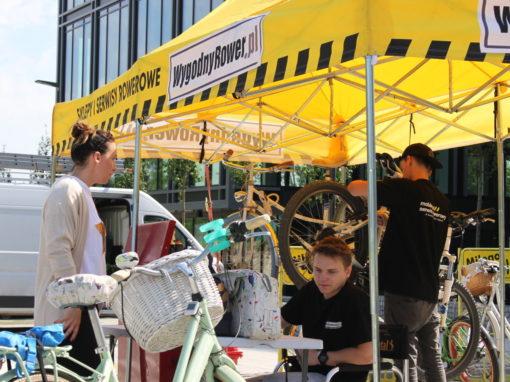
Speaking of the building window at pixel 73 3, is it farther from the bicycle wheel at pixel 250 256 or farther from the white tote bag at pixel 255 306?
the white tote bag at pixel 255 306

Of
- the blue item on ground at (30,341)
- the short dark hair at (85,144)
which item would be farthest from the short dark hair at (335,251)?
the blue item on ground at (30,341)

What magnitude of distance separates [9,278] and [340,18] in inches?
399

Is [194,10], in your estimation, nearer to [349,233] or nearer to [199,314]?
[349,233]

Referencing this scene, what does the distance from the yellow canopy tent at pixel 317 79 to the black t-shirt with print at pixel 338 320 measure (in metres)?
0.44

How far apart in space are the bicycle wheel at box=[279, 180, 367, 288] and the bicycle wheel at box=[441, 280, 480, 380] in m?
1.24

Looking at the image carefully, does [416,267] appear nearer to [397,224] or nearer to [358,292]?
[397,224]

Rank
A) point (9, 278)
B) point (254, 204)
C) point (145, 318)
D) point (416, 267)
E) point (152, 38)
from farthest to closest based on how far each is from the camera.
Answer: point (152, 38)
point (9, 278)
point (254, 204)
point (416, 267)
point (145, 318)

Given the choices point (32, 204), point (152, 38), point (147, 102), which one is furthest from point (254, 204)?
point (152, 38)

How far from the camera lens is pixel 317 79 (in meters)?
5.22

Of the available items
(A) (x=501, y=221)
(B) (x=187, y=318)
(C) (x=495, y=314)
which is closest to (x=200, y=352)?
(B) (x=187, y=318)

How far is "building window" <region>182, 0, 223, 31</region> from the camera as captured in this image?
29812mm

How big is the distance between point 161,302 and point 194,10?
90.8 ft

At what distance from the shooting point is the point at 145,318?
12.2 ft

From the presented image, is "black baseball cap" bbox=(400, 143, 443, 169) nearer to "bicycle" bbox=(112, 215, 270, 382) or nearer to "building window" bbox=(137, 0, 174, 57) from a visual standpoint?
"bicycle" bbox=(112, 215, 270, 382)
